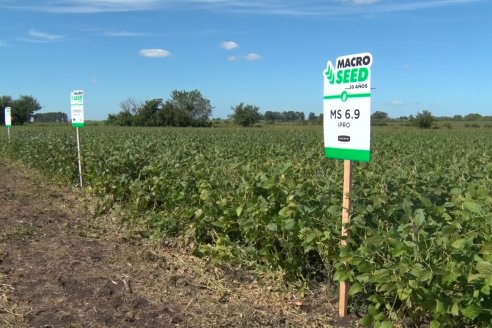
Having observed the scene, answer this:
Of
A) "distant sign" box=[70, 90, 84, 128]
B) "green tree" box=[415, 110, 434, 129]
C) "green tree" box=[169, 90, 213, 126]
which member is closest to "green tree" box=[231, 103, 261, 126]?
"green tree" box=[169, 90, 213, 126]

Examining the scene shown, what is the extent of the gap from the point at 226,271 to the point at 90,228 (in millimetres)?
2956

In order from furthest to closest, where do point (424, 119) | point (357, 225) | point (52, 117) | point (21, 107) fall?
point (52, 117) → point (21, 107) → point (424, 119) → point (357, 225)

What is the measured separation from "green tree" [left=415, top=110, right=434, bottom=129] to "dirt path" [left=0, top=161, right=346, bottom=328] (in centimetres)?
8272

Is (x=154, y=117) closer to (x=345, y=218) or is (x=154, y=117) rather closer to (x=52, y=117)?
(x=52, y=117)

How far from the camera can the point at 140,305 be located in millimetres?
4453

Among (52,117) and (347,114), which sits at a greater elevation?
(52,117)

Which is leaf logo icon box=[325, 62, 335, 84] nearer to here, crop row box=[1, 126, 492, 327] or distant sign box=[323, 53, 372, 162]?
distant sign box=[323, 53, 372, 162]

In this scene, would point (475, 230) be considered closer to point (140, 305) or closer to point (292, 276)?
point (292, 276)

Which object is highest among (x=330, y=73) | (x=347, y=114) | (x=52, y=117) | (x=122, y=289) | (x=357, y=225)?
(x=52, y=117)

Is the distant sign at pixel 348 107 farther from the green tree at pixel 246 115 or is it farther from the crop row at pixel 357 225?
the green tree at pixel 246 115

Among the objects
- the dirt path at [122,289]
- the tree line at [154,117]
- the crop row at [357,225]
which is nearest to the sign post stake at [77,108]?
the crop row at [357,225]

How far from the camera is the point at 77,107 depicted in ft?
40.8

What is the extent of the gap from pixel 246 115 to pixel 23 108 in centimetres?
4435

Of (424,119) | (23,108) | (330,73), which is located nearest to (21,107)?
(23,108)
